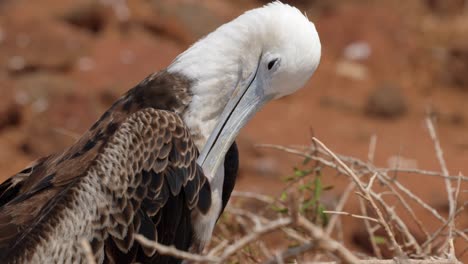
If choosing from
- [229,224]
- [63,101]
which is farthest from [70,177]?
[63,101]

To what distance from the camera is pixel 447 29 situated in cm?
1188

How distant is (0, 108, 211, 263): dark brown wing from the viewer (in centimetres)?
391

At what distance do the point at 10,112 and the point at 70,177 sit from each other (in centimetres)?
582

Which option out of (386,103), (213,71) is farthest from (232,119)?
(386,103)

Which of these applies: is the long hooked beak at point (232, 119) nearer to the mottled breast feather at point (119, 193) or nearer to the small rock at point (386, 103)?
the mottled breast feather at point (119, 193)

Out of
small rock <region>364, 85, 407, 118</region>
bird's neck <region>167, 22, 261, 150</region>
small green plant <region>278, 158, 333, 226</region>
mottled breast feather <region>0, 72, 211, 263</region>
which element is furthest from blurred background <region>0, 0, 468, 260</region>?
mottled breast feather <region>0, 72, 211, 263</region>

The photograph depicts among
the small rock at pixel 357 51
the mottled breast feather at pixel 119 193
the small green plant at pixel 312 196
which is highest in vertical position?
the mottled breast feather at pixel 119 193

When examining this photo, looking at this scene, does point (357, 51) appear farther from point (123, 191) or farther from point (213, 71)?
point (123, 191)

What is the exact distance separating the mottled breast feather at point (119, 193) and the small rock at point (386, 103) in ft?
21.3

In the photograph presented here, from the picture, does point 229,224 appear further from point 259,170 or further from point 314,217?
point 259,170

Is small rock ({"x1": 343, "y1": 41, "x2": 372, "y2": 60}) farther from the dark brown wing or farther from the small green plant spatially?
the dark brown wing

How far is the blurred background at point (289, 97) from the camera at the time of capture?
9.32 m

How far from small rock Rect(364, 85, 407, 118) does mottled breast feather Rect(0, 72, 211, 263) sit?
6.49m

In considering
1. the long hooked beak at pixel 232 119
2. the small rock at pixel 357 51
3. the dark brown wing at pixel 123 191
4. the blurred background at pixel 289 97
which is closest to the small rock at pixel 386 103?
the blurred background at pixel 289 97
